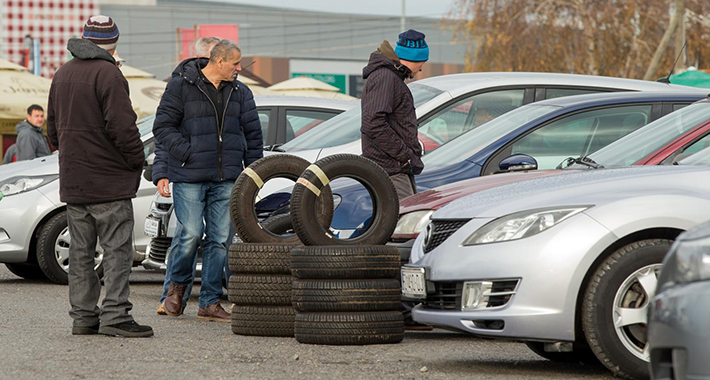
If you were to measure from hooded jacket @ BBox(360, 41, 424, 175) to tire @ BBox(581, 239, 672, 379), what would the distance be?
2.73 meters

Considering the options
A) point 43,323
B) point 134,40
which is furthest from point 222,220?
point 134,40

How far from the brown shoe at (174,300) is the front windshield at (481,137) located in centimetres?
199

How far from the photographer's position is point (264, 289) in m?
7.17

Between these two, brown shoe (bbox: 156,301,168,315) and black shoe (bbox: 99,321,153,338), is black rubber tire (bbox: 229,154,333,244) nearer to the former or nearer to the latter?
black shoe (bbox: 99,321,153,338)

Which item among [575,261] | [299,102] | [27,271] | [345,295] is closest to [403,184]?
[345,295]

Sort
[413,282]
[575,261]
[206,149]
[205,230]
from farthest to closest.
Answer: [205,230], [206,149], [413,282], [575,261]

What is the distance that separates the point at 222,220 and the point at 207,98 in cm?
84

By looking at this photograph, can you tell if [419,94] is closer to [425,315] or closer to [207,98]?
[207,98]

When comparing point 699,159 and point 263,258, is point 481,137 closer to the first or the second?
point 263,258

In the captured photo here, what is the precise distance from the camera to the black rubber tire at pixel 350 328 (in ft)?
21.8

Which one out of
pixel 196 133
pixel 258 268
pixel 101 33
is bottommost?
pixel 258 268

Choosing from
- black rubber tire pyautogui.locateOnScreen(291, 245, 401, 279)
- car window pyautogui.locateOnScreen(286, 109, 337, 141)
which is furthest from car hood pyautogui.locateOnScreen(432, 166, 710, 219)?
car window pyautogui.locateOnScreen(286, 109, 337, 141)

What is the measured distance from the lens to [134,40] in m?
62.1

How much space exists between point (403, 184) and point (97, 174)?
6.87ft
